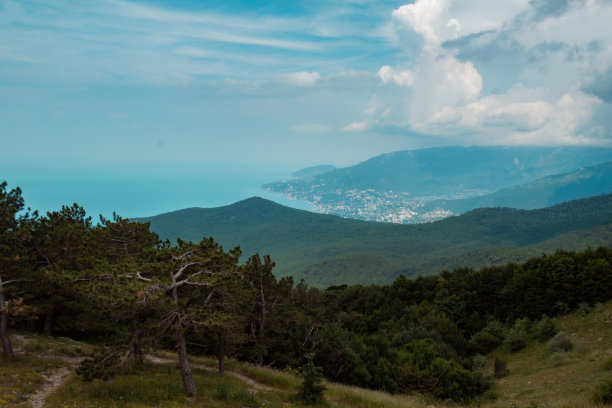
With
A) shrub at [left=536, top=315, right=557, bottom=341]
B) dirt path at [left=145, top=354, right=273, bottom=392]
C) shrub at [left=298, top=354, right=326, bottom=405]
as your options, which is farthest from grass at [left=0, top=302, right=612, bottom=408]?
shrub at [left=536, top=315, right=557, bottom=341]

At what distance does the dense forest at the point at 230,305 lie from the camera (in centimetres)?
1225

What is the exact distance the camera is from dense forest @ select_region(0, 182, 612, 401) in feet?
40.2

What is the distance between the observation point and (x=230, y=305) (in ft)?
45.9

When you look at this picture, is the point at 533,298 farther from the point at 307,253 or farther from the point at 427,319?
the point at 307,253

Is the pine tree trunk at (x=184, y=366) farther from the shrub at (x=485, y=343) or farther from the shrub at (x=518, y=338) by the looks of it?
the shrub at (x=485, y=343)

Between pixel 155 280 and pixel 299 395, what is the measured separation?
688 centimetres

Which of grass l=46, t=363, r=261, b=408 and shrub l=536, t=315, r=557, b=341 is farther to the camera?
shrub l=536, t=315, r=557, b=341

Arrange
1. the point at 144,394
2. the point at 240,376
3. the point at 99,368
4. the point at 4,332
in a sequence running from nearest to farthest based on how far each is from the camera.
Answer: the point at 99,368 → the point at 144,394 → the point at 4,332 → the point at 240,376

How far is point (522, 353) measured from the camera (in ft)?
91.9

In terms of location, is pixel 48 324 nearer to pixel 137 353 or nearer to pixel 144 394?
pixel 137 353

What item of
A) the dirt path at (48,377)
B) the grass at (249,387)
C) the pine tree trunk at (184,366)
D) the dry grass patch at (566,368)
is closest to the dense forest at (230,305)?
the pine tree trunk at (184,366)

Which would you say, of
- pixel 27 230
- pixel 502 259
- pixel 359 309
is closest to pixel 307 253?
pixel 502 259

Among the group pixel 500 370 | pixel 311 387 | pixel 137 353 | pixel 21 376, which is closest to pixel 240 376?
pixel 137 353

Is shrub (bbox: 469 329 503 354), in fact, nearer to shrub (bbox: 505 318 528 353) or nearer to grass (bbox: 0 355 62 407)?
shrub (bbox: 505 318 528 353)
